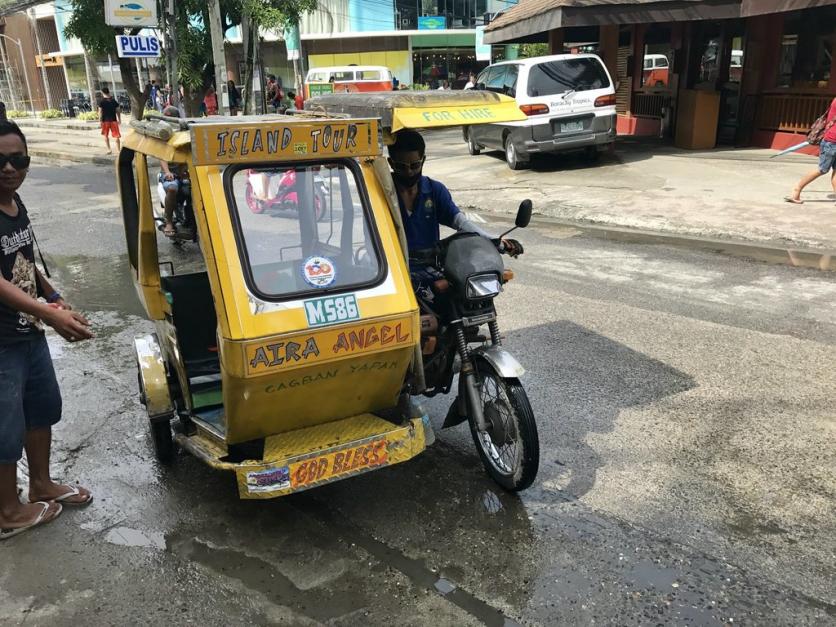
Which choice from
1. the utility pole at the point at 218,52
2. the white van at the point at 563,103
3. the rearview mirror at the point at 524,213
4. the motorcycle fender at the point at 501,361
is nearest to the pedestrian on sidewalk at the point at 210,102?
the utility pole at the point at 218,52

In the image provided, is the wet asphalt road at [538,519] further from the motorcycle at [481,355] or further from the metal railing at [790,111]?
the metal railing at [790,111]

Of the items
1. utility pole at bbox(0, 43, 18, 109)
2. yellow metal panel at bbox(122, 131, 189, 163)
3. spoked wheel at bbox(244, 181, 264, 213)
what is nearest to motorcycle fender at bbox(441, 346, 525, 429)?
spoked wheel at bbox(244, 181, 264, 213)

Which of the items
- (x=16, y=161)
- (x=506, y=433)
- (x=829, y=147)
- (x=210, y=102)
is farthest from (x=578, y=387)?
(x=210, y=102)

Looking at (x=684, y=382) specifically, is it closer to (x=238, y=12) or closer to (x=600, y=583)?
(x=600, y=583)

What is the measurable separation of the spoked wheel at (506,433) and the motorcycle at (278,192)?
1137 millimetres

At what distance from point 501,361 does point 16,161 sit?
2.40 metres

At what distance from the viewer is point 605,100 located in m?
12.5

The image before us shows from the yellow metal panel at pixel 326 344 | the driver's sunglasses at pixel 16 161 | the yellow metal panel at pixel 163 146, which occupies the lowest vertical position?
the yellow metal panel at pixel 326 344

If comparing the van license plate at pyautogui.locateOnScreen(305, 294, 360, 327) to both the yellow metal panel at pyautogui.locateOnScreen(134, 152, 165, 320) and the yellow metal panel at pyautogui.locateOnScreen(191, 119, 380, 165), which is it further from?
the yellow metal panel at pyautogui.locateOnScreen(134, 152, 165, 320)

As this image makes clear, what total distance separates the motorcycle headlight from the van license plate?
0.70 m

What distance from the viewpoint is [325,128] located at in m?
3.01

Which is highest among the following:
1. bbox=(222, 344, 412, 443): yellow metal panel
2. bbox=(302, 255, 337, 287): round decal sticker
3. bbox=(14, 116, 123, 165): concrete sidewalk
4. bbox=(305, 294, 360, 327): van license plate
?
bbox=(302, 255, 337, 287): round decal sticker

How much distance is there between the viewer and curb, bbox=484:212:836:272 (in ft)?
24.8

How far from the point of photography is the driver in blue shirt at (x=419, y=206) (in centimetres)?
382
